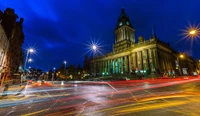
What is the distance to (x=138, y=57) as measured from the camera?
63594 millimetres

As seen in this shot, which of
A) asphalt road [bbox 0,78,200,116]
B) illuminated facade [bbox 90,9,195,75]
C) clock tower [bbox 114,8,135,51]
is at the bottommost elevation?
asphalt road [bbox 0,78,200,116]

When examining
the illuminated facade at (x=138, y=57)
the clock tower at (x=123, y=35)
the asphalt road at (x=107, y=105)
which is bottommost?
the asphalt road at (x=107, y=105)

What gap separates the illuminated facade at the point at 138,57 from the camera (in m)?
55.1

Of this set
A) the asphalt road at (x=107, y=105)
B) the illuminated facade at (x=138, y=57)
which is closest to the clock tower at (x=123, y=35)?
the illuminated facade at (x=138, y=57)

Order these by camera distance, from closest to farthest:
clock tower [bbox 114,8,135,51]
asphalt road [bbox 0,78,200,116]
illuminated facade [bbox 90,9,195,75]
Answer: asphalt road [bbox 0,78,200,116] < illuminated facade [bbox 90,9,195,75] < clock tower [bbox 114,8,135,51]

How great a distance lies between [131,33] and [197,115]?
88.7m

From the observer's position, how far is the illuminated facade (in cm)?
5512

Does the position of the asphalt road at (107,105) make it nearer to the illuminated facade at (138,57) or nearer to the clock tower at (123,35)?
the illuminated facade at (138,57)

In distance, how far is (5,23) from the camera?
34.3 m

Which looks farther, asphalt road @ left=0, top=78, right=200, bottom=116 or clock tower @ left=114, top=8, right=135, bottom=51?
clock tower @ left=114, top=8, right=135, bottom=51

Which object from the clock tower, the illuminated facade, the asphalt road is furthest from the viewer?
the clock tower

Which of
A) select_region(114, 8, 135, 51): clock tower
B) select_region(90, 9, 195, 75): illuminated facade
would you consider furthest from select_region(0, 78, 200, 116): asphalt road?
select_region(114, 8, 135, 51): clock tower

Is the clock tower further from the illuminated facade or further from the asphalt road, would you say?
the asphalt road

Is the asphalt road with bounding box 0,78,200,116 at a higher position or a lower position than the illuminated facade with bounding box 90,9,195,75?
lower
